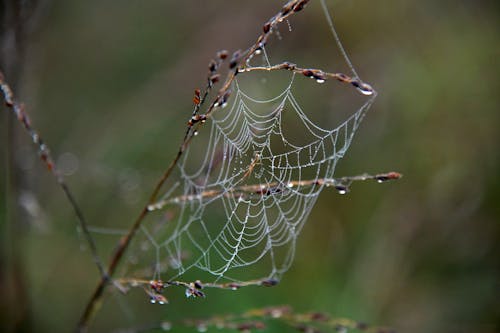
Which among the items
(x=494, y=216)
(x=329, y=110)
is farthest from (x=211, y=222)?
(x=494, y=216)

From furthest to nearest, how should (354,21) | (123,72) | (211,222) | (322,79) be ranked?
(123,72), (354,21), (211,222), (322,79)

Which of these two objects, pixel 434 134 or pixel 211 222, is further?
pixel 434 134

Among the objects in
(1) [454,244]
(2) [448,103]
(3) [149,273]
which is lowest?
(1) [454,244]

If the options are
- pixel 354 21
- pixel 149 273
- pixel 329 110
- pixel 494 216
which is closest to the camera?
pixel 149 273

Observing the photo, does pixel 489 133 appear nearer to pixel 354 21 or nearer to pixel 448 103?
pixel 448 103

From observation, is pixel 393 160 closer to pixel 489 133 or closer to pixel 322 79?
pixel 489 133

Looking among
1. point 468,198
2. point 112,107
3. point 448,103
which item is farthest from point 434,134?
point 112,107

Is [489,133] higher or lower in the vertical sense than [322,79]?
lower
